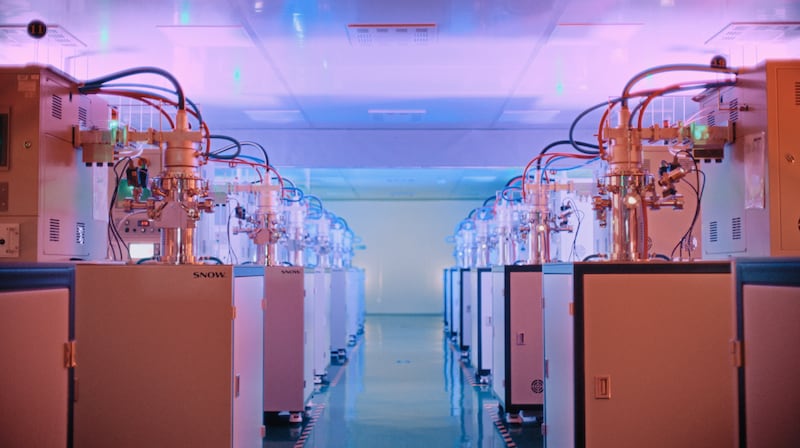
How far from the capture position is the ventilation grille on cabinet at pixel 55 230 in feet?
10.4

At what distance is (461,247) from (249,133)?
4098mm

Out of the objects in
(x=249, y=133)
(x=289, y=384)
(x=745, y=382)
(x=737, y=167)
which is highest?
(x=249, y=133)

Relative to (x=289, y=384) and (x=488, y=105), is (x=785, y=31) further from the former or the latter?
(x=289, y=384)

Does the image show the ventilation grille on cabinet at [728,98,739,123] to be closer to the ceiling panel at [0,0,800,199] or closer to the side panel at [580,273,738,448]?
the side panel at [580,273,738,448]

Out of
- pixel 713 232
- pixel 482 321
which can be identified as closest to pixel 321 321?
pixel 482 321

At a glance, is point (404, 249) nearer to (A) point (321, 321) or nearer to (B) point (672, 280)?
(A) point (321, 321)

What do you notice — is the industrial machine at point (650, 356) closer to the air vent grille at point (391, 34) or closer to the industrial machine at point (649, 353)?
the industrial machine at point (649, 353)

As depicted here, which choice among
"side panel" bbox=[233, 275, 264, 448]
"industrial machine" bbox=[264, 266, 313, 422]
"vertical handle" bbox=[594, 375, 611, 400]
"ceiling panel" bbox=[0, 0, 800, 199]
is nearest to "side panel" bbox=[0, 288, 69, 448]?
"side panel" bbox=[233, 275, 264, 448]

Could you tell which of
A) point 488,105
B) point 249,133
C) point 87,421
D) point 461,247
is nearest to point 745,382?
point 87,421

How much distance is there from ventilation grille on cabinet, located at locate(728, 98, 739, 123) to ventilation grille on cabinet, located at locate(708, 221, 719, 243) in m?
0.49

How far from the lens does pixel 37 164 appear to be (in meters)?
3.06

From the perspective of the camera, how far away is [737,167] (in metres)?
3.06

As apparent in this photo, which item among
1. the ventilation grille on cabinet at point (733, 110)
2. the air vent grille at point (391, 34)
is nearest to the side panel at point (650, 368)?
the ventilation grille on cabinet at point (733, 110)

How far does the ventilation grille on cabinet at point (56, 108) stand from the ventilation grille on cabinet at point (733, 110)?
292cm
